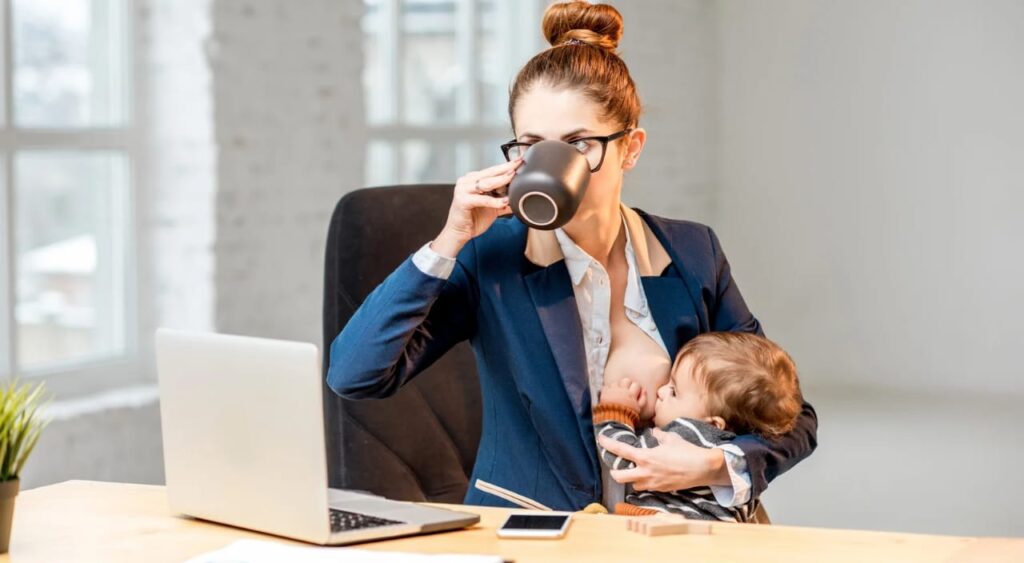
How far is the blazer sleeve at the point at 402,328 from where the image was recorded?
2.00m

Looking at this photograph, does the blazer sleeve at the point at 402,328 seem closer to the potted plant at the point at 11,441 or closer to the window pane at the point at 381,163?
the potted plant at the point at 11,441

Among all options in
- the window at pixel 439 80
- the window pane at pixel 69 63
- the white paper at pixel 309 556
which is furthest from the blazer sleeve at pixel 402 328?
the window at pixel 439 80

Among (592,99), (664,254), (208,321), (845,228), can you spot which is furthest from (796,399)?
(845,228)

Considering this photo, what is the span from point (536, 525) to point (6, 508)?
62 centimetres

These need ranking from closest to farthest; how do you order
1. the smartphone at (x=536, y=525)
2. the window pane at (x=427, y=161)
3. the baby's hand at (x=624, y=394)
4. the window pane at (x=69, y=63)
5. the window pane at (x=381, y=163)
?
the smartphone at (x=536, y=525), the baby's hand at (x=624, y=394), the window pane at (x=69, y=63), the window pane at (x=381, y=163), the window pane at (x=427, y=161)

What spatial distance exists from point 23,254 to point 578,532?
2.67 meters

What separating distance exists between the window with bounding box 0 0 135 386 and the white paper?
2402 mm

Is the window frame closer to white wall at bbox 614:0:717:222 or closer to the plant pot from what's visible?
the plant pot

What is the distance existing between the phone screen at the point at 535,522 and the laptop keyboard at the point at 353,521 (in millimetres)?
141

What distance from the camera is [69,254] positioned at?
3982 millimetres

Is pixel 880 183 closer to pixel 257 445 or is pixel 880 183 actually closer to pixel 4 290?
pixel 4 290

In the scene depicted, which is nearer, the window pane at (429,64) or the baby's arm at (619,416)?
the baby's arm at (619,416)

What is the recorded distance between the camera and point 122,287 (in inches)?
166

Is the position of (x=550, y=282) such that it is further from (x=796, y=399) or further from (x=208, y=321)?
(x=208, y=321)
